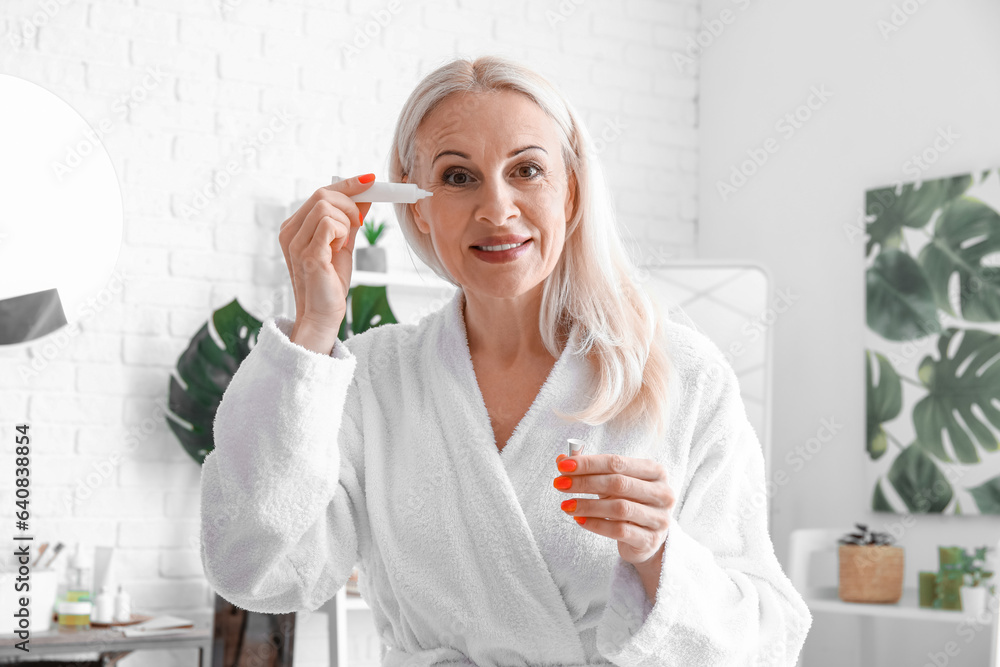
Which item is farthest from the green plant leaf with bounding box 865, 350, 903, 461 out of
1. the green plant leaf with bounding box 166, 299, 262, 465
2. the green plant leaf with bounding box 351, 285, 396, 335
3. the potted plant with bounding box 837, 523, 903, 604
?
the green plant leaf with bounding box 166, 299, 262, 465

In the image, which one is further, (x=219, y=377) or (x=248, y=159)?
(x=248, y=159)

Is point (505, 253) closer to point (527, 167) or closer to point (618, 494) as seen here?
point (527, 167)

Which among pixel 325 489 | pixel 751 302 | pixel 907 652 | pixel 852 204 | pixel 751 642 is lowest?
pixel 907 652

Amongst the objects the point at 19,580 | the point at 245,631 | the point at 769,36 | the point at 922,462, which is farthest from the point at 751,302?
the point at 19,580

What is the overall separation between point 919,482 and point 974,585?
466mm

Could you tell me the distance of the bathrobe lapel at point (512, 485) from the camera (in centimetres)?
115

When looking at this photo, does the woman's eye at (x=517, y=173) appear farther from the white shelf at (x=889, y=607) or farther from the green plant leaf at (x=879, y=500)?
the green plant leaf at (x=879, y=500)

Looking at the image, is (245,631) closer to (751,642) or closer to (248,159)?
(248,159)

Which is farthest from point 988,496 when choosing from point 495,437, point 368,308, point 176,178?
point 176,178

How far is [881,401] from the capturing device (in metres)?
3.17

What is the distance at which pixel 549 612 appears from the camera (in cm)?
115

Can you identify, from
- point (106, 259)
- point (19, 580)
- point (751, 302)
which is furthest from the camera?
point (751, 302)

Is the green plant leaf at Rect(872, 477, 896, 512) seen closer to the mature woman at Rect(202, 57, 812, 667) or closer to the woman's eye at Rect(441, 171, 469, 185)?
the mature woman at Rect(202, 57, 812, 667)

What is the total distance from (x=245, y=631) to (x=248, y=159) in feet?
4.41
